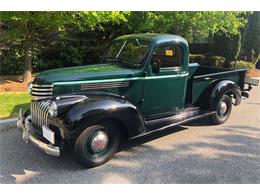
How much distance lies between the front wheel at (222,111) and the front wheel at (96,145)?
8.00ft

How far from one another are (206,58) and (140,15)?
17.2ft

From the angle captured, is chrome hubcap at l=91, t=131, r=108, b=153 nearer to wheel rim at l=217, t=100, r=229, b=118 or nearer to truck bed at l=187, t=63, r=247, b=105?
truck bed at l=187, t=63, r=247, b=105

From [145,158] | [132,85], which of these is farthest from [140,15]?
[145,158]

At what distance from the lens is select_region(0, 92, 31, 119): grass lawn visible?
627 cm

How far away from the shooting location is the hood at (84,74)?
4.48 m

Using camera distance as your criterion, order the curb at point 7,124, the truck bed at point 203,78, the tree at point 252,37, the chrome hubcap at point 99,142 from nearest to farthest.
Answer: the chrome hubcap at point 99,142
the curb at point 7,124
the truck bed at point 203,78
the tree at point 252,37

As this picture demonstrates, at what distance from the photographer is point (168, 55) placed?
5.28 metres

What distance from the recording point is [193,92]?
580 centimetres

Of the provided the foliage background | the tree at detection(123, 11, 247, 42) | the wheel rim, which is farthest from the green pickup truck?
the tree at detection(123, 11, 247, 42)

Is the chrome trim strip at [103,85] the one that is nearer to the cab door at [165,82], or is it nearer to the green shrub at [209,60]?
the cab door at [165,82]

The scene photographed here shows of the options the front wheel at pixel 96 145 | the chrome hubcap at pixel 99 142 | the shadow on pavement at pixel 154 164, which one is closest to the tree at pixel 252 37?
the shadow on pavement at pixel 154 164

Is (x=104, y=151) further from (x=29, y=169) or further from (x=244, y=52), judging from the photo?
(x=244, y=52)

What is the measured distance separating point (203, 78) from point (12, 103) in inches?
166

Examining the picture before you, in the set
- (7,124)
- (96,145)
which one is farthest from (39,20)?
(96,145)
